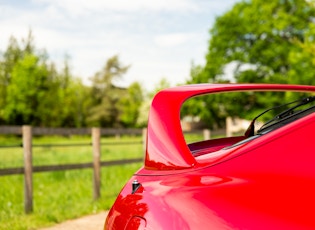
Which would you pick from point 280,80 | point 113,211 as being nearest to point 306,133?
point 113,211

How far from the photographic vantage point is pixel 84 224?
7383 mm

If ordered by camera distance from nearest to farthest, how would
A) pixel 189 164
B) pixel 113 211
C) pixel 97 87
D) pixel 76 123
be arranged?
pixel 189 164 < pixel 113 211 < pixel 76 123 < pixel 97 87

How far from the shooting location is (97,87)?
93312 millimetres

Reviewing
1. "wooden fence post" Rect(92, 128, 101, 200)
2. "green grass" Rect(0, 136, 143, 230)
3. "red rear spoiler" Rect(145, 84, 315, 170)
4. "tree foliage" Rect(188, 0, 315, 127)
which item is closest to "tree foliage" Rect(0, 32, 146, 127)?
"tree foliage" Rect(188, 0, 315, 127)

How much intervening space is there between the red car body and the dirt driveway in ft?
15.4

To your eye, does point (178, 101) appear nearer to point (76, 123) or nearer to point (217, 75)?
point (217, 75)

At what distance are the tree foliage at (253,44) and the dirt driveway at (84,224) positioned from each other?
3635cm

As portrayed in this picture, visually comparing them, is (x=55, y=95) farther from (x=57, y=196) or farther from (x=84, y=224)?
(x=84, y=224)

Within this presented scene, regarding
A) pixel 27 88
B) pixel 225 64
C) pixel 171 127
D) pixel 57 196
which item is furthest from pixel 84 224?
pixel 27 88

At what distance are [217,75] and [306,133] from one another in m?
44.8

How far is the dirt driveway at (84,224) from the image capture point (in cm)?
712

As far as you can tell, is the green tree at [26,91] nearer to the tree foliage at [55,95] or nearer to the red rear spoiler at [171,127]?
the tree foliage at [55,95]

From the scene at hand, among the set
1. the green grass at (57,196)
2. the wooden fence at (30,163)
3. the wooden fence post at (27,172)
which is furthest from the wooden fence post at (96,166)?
the wooden fence post at (27,172)

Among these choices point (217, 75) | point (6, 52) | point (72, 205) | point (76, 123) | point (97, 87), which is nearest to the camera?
point (72, 205)
